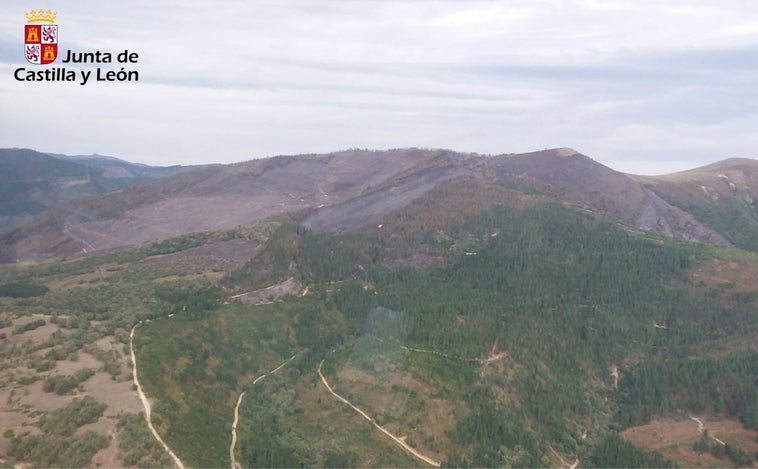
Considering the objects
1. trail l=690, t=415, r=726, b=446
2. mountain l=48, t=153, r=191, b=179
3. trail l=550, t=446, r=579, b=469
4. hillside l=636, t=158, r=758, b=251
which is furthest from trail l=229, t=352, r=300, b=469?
mountain l=48, t=153, r=191, b=179

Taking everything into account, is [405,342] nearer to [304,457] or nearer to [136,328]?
[304,457]

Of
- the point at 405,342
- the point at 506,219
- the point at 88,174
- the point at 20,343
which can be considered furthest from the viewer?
the point at 88,174

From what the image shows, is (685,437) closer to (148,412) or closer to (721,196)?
(148,412)

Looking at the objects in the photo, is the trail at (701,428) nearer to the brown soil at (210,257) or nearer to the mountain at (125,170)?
the brown soil at (210,257)

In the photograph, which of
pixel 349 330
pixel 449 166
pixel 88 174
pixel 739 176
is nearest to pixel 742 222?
pixel 739 176

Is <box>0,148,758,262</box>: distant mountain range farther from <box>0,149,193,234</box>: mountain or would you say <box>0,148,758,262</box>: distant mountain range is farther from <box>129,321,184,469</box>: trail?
<box>129,321,184,469</box>: trail

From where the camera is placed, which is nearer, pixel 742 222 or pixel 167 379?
pixel 167 379
